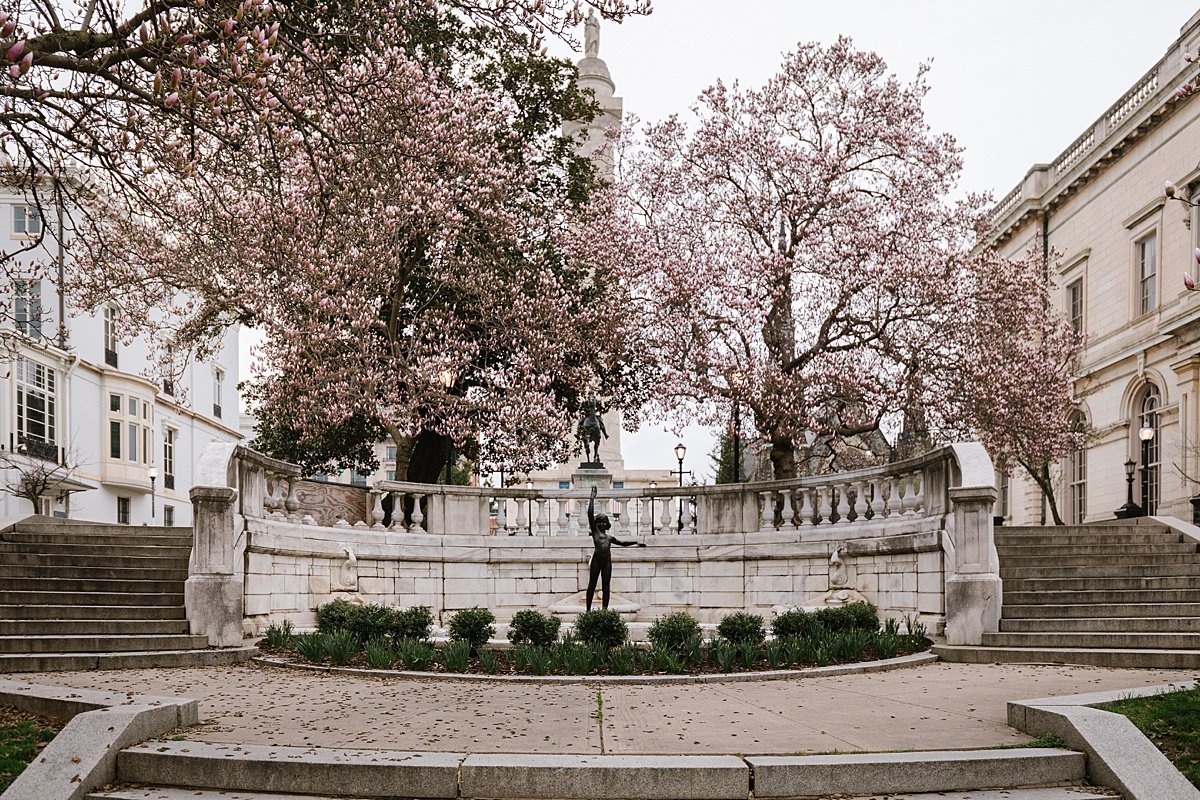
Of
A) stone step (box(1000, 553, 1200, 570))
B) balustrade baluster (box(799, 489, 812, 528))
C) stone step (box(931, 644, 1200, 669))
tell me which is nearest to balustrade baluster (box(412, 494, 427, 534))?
balustrade baluster (box(799, 489, 812, 528))

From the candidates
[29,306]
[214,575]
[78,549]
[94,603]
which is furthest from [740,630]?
[29,306]

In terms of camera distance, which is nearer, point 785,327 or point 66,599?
point 66,599

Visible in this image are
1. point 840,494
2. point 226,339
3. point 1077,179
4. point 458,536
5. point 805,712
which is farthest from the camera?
point 226,339

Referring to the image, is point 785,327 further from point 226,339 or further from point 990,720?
point 226,339

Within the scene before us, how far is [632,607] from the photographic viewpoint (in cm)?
1711

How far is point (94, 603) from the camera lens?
44.5 feet

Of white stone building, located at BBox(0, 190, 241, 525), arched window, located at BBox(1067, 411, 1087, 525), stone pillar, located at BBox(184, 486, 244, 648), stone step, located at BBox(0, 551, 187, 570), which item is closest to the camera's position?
stone pillar, located at BBox(184, 486, 244, 648)

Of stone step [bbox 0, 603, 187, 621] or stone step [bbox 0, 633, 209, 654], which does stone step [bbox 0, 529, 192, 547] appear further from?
stone step [bbox 0, 633, 209, 654]

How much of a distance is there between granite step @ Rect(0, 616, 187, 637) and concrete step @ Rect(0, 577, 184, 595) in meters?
1.03

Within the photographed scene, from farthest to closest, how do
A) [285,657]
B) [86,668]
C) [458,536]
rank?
[458,536] → [285,657] → [86,668]

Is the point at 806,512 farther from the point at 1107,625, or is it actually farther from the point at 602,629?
the point at 602,629

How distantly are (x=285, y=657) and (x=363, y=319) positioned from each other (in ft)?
30.4

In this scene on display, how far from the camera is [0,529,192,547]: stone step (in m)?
15.9

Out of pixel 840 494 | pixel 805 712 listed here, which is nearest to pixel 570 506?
pixel 840 494
